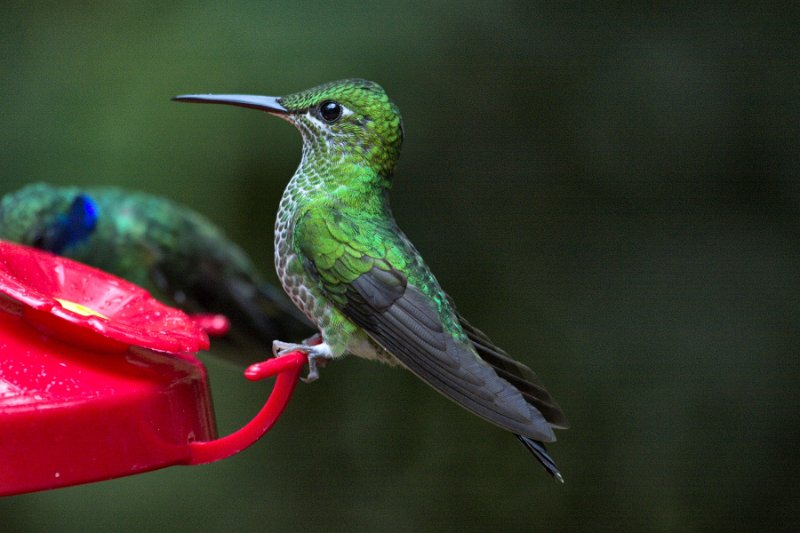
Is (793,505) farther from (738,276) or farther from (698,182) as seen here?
(698,182)

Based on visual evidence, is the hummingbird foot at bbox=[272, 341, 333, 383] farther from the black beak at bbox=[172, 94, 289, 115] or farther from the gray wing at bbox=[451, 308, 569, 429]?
the black beak at bbox=[172, 94, 289, 115]

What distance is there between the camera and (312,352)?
1886mm

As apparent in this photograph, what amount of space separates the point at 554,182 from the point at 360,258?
188 cm

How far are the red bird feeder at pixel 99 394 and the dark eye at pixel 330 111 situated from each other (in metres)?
0.43

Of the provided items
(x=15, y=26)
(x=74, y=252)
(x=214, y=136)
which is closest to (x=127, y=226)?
(x=74, y=252)

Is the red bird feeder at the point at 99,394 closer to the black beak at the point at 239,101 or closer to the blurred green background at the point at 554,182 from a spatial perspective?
the black beak at the point at 239,101

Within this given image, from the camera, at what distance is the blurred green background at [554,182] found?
11.2 ft

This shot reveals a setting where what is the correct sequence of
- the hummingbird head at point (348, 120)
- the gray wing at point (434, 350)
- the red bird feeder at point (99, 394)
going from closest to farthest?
the red bird feeder at point (99, 394), the gray wing at point (434, 350), the hummingbird head at point (348, 120)

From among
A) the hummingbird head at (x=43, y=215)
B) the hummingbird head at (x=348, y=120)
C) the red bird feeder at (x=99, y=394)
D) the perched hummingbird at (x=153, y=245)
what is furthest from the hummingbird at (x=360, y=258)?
the hummingbird head at (x=43, y=215)

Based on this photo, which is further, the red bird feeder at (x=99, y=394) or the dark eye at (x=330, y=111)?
the dark eye at (x=330, y=111)

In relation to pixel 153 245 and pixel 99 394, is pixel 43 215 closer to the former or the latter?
pixel 153 245

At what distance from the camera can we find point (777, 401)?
135 inches

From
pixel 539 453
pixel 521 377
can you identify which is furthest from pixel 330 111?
pixel 539 453

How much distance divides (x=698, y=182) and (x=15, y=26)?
2.59 meters
